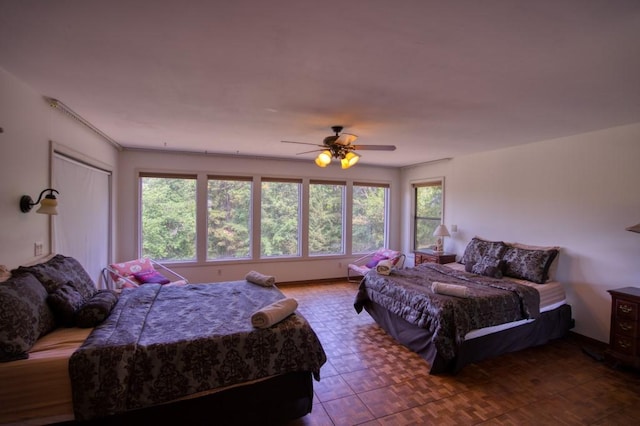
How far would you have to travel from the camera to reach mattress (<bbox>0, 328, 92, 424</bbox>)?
162cm

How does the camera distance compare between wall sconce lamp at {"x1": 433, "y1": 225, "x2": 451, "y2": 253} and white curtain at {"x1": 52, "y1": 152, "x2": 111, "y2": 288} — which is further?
wall sconce lamp at {"x1": 433, "y1": 225, "x2": 451, "y2": 253}

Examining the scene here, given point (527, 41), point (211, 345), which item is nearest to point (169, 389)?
point (211, 345)

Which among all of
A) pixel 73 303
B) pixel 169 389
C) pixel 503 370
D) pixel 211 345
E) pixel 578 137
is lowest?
pixel 503 370

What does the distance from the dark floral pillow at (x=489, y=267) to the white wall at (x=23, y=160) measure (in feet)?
16.0

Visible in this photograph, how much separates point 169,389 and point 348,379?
1565 mm

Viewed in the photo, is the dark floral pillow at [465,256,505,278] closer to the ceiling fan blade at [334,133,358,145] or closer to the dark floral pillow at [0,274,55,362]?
the ceiling fan blade at [334,133,358,145]

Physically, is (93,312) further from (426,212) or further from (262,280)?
(426,212)

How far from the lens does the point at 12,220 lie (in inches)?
88.7

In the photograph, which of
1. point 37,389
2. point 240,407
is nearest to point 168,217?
point 37,389

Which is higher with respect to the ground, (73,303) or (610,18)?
(610,18)

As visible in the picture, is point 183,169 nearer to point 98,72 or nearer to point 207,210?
point 207,210

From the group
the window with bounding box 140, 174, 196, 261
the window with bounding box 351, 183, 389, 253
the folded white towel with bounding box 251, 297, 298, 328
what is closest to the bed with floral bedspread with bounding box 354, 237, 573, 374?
the folded white towel with bounding box 251, 297, 298, 328

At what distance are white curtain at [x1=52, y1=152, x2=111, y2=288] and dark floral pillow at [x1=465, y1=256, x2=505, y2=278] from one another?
4929 mm

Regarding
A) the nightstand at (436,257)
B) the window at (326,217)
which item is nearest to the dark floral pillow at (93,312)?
the window at (326,217)
